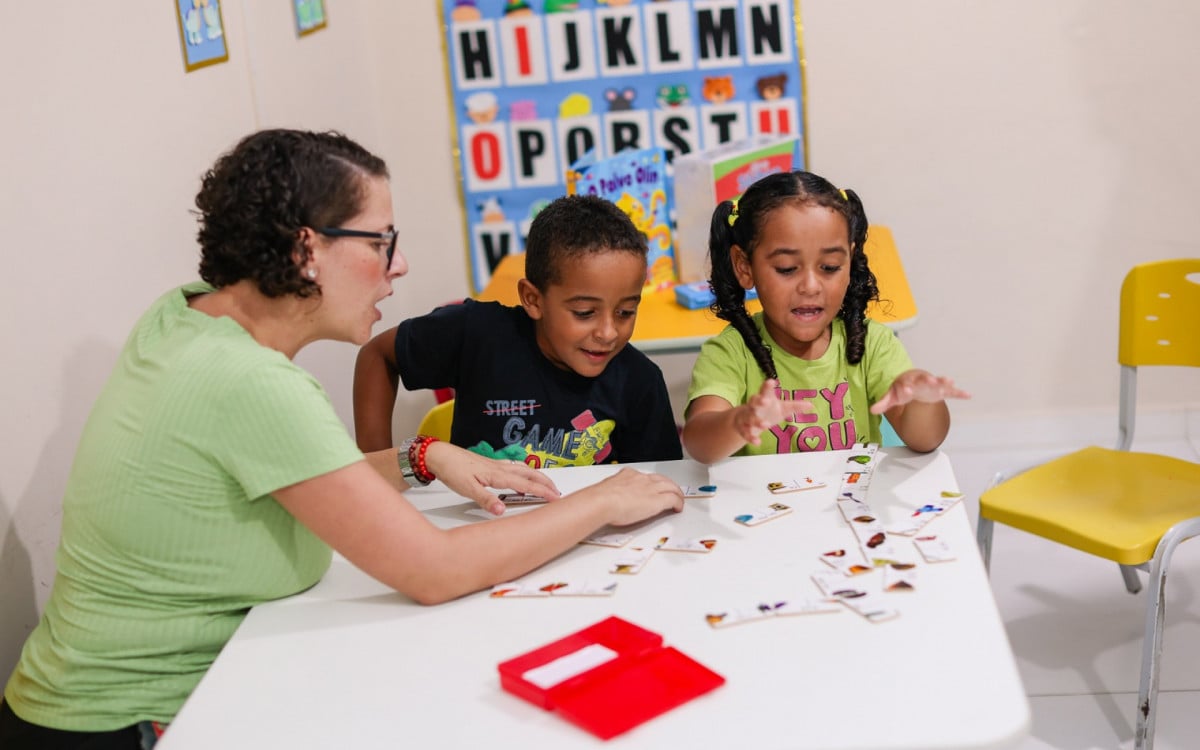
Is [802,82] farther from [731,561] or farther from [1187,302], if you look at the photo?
[731,561]

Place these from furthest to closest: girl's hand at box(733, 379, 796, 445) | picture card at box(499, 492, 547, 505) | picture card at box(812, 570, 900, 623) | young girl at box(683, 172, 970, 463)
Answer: young girl at box(683, 172, 970, 463) → picture card at box(499, 492, 547, 505) → girl's hand at box(733, 379, 796, 445) → picture card at box(812, 570, 900, 623)

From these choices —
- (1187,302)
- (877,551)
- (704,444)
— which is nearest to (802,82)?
(1187,302)

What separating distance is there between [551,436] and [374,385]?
41cm

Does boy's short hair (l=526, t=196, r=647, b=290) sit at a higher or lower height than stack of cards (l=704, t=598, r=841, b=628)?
higher

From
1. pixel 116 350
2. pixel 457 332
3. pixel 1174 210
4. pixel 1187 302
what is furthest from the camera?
pixel 1174 210

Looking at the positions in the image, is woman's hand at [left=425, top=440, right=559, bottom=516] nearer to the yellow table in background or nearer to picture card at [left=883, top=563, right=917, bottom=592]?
picture card at [left=883, top=563, right=917, bottom=592]

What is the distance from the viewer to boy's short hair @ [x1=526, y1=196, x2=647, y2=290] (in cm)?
216

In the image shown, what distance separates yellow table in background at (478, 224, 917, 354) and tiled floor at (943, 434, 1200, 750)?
491 mm

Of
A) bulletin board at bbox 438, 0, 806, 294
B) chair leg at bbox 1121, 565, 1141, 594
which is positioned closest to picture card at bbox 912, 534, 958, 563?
chair leg at bbox 1121, 565, 1141, 594

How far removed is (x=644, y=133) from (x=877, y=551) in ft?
8.70

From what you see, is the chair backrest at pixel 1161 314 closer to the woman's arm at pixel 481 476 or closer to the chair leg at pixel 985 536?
the chair leg at pixel 985 536

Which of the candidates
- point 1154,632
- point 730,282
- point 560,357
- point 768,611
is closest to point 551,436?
point 560,357

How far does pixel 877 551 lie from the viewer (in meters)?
1.54

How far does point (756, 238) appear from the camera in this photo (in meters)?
2.22
